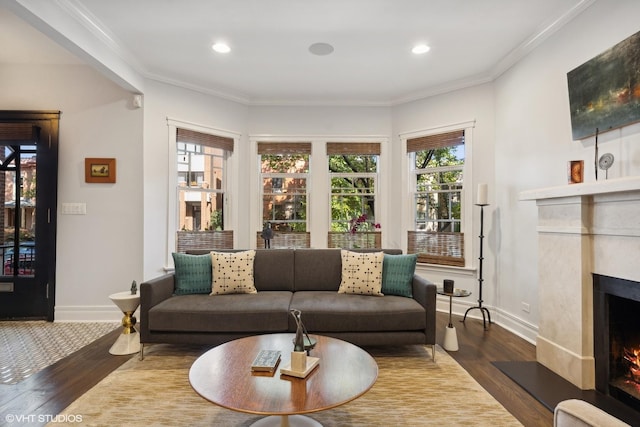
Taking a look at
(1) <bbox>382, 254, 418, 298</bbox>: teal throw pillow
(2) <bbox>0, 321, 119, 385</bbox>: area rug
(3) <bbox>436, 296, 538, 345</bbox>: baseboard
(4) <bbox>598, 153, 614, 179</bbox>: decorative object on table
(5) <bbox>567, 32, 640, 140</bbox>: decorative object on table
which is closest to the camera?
(5) <bbox>567, 32, 640, 140</bbox>: decorative object on table

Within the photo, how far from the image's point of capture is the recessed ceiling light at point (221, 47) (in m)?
3.31

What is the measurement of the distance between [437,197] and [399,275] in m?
1.71

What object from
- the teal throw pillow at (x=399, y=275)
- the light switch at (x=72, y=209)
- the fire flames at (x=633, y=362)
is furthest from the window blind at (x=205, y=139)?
the fire flames at (x=633, y=362)

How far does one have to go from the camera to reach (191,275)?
3125mm

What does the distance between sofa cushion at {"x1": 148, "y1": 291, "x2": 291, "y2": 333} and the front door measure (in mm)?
2058

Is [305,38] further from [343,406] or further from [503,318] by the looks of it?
[503,318]

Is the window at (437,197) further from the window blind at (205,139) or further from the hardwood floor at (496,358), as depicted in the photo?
the window blind at (205,139)

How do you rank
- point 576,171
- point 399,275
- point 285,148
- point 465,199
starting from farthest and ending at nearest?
point 285,148, point 465,199, point 399,275, point 576,171

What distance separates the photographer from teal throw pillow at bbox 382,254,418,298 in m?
3.08

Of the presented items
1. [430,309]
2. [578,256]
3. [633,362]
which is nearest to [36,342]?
[430,309]

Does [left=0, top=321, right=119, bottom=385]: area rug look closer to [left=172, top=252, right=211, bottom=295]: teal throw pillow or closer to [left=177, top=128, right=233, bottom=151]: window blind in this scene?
[left=172, top=252, right=211, bottom=295]: teal throw pillow

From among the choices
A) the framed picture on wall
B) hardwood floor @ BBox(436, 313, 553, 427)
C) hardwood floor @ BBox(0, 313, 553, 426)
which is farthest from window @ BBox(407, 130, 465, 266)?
the framed picture on wall

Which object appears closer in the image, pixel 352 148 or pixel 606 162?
pixel 606 162

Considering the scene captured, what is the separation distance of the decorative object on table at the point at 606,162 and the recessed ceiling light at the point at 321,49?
8.14 feet
